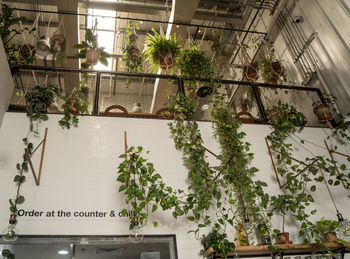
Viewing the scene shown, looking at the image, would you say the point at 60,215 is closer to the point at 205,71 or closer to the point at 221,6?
the point at 205,71

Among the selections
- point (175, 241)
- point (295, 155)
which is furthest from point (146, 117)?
point (295, 155)

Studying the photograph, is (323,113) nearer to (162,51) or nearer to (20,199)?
(162,51)

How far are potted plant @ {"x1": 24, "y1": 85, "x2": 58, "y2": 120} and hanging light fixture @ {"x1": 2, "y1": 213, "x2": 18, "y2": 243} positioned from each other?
4.30ft

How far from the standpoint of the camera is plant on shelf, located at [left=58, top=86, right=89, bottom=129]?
12.1 feet

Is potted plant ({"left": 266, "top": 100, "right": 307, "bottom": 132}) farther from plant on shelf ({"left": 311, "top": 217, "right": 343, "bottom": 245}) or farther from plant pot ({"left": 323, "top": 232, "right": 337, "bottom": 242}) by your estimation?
plant pot ({"left": 323, "top": 232, "right": 337, "bottom": 242})

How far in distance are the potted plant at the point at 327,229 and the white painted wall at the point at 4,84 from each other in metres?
3.85

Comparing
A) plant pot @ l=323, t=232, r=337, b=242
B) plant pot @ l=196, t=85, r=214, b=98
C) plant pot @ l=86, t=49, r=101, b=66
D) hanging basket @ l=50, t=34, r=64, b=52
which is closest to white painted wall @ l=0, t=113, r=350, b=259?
plant pot @ l=323, t=232, r=337, b=242

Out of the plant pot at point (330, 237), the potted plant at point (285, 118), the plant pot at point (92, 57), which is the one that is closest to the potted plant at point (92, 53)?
the plant pot at point (92, 57)

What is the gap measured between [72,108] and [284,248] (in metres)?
2.93

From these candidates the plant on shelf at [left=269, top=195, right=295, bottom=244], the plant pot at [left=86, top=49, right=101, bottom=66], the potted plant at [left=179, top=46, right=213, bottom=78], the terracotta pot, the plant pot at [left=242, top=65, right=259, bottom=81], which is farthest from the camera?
the plant pot at [left=242, top=65, right=259, bottom=81]

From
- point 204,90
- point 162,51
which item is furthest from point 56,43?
point 204,90

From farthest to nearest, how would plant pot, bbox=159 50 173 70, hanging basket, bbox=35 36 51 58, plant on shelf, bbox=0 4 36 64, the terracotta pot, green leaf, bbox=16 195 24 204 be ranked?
plant pot, bbox=159 50 173 70 → hanging basket, bbox=35 36 51 58 → plant on shelf, bbox=0 4 36 64 → the terracotta pot → green leaf, bbox=16 195 24 204

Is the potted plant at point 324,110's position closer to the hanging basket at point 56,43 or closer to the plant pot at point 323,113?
the plant pot at point 323,113

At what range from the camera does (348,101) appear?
4449 millimetres
